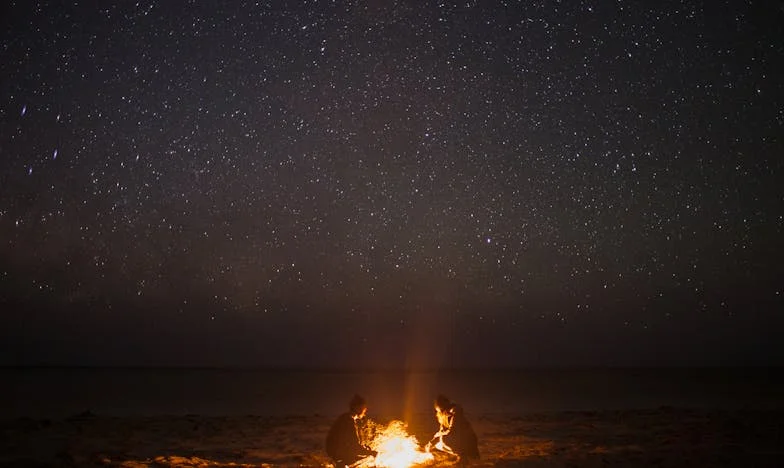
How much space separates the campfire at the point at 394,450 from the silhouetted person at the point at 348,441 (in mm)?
185

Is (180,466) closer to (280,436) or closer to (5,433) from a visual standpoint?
(280,436)

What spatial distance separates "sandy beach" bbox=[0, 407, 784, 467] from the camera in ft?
32.6

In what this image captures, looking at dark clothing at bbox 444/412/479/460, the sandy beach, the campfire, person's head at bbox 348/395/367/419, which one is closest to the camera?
person's head at bbox 348/395/367/419

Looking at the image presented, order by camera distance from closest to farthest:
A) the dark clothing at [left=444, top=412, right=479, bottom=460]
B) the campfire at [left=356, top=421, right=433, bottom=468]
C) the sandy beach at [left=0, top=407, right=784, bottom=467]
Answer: the campfire at [left=356, top=421, right=433, bottom=468]
the dark clothing at [left=444, top=412, right=479, bottom=460]
the sandy beach at [left=0, top=407, right=784, bottom=467]

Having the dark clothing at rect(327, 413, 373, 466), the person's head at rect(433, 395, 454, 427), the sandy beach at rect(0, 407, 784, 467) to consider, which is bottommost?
the sandy beach at rect(0, 407, 784, 467)

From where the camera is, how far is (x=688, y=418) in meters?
16.2

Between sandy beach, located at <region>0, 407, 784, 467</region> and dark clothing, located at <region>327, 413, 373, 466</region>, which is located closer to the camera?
dark clothing, located at <region>327, 413, 373, 466</region>

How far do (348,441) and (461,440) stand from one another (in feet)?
5.77

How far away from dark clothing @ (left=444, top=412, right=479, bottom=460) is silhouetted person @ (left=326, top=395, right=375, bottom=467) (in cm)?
128

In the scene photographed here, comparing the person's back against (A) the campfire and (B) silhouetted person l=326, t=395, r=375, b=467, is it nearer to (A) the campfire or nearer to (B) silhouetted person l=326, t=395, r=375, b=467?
(A) the campfire

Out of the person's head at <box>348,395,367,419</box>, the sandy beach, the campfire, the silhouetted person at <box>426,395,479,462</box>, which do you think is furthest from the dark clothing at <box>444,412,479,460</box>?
the person's head at <box>348,395,367,419</box>

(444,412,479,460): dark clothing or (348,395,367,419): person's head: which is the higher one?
(348,395,367,419): person's head

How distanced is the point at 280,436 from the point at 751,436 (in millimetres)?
9423

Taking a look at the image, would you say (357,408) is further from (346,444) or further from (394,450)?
(394,450)
